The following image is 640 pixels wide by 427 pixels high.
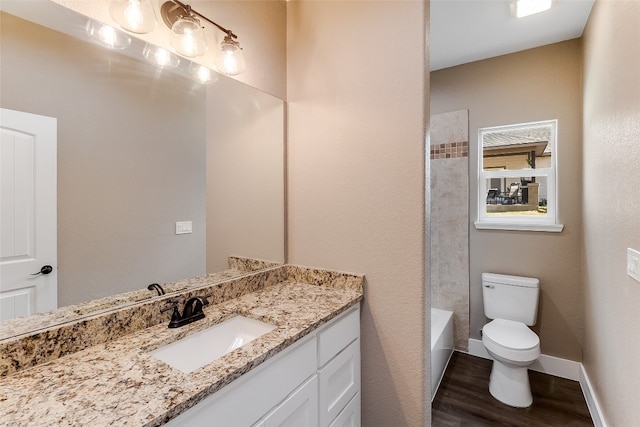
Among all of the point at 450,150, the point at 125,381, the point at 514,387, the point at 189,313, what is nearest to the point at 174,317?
the point at 189,313

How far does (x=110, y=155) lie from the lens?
105 centimetres

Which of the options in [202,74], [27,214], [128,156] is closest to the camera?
[27,214]

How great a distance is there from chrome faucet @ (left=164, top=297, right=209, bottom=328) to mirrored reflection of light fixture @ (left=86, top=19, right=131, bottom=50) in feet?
3.25

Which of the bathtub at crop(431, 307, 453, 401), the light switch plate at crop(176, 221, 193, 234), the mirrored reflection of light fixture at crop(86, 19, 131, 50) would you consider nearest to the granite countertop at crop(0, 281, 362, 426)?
the light switch plate at crop(176, 221, 193, 234)

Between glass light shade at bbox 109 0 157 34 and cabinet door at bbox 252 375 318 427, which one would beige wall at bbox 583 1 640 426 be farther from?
glass light shade at bbox 109 0 157 34

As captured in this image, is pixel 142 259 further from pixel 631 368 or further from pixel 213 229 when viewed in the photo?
pixel 631 368

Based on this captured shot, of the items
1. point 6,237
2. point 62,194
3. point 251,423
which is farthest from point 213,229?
point 251,423

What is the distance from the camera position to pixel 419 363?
1354 mm

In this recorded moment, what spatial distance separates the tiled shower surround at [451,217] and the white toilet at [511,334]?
9.9 inches

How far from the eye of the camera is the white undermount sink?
3.32ft

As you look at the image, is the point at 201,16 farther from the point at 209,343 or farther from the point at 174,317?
the point at 209,343

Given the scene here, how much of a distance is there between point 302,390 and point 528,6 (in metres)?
2.60

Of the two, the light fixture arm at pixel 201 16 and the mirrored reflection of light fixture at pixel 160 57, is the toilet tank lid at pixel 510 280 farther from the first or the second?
the mirrored reflection of light fixture at pixel 160 57

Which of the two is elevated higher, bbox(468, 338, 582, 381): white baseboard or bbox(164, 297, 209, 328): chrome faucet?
bbox(164, 297, 209, 328): chrome faucet
